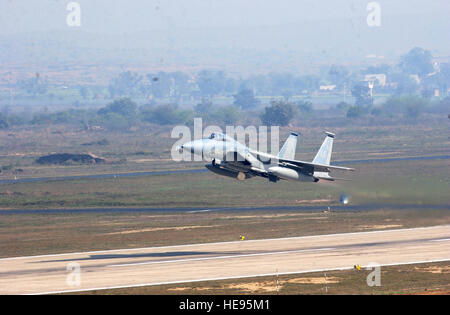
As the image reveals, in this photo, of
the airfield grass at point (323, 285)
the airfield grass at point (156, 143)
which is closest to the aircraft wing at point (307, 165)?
the airfield grass at point (323, 285)

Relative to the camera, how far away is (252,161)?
170 ft

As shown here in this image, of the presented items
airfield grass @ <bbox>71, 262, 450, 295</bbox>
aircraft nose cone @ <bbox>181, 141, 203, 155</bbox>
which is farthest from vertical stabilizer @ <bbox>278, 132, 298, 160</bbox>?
airfield grass @ <bbox>71, 262, 450, 295</bbox>

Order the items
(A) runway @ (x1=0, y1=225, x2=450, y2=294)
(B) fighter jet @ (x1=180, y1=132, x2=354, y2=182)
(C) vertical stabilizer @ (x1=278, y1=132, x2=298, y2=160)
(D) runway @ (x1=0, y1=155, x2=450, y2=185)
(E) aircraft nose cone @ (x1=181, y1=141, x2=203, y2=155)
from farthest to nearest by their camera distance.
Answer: (D) runway @ (x1=0, y1=155, x2=450, y2=185)
(C) vertical stabilizer @ (x1=278, y1=132, x2=298, y2=160)
(B) fighter jet @ (x1=180, y1=132, x2=354, y2=182)
(E) aircraft nose cone @ (x1=181, y1=141, x2=203, y2=155)
(A) runway @ (x1=0, y1=225, x2=450, y2=294)

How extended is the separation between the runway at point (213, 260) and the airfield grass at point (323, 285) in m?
1.43

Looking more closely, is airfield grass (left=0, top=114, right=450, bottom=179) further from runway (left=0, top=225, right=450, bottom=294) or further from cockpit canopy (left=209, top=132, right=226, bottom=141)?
cockpit canopy (left=209, top=132, right=226, bottom=141)

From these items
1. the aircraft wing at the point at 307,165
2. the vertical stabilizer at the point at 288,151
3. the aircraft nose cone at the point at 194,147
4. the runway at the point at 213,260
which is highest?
the aircraft nose cone at the point at 194,147

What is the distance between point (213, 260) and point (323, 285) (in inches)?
391

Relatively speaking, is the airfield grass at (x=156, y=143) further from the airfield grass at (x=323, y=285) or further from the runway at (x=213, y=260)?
the airfield grass at (x=323, y=285)

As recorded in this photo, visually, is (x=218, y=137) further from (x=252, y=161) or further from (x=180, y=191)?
(x=180, y=191)

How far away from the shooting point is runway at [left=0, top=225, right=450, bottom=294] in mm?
43938

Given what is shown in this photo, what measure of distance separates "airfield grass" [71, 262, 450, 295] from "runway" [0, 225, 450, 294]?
143cm

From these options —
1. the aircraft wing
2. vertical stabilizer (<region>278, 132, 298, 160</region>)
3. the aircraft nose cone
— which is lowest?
the aircraft wing

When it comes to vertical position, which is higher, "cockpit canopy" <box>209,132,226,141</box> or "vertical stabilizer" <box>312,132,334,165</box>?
"cockpit canopy" <box>209,132,226,141</box>

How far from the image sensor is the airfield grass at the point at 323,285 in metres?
40.7
